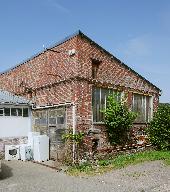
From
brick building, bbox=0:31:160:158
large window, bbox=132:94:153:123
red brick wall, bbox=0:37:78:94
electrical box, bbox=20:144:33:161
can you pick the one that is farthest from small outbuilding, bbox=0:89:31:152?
large window, bbox=132:94:153:123

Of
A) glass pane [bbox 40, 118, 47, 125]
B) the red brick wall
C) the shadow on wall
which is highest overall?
the red brick wall

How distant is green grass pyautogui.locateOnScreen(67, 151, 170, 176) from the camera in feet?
46.8

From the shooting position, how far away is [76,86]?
16859 millimetres

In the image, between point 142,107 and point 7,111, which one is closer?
point 7,111

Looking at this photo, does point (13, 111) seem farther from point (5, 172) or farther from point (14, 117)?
point (5, 172)

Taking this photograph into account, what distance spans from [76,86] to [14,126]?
5625 mm

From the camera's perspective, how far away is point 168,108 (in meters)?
20.1

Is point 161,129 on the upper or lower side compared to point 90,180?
upper

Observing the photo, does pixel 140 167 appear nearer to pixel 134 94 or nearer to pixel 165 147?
pixel 165 147

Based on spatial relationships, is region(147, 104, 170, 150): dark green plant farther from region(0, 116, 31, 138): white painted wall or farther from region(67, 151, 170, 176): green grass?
region(0, 116, 31, 138): white painted wall

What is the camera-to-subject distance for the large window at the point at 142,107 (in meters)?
21.4

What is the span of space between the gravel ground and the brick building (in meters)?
3.43

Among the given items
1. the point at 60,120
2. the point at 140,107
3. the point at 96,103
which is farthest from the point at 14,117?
the point at 140,107

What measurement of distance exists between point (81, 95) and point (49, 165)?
4.34 meters
